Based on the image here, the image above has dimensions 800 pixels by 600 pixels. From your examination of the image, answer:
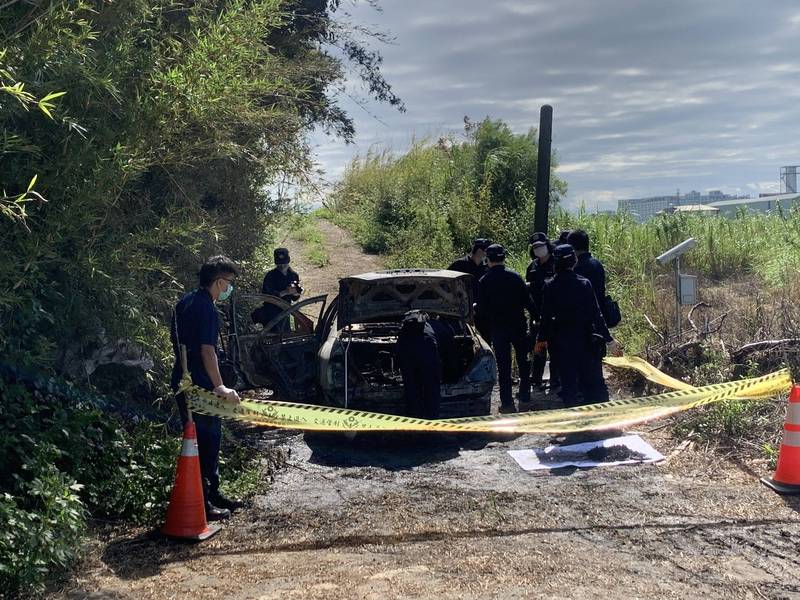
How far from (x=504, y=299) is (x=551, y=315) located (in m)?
0.86

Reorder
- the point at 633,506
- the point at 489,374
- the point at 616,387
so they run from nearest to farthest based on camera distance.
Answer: the point at 633,506 → the point at 489,374 → the point at 616,387

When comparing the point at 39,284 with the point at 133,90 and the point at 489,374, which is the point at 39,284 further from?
the point at 489,374

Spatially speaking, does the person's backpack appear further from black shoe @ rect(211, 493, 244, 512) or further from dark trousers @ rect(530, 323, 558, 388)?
black shoe @ rect(211, 493, 244, 512)

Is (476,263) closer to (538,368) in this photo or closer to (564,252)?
(538,368)

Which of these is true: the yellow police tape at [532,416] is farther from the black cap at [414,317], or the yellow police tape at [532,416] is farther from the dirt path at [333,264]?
the dirt path at [333,264]

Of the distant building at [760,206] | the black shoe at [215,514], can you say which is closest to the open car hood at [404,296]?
the black shoe at [215,514]

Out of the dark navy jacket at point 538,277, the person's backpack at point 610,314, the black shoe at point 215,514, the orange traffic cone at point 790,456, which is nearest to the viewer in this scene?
the black shoe at point 215,514

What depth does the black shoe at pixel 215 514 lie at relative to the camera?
5.71 meters

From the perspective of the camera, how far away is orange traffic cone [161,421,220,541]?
5.33m

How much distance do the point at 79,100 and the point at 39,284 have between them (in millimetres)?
1329

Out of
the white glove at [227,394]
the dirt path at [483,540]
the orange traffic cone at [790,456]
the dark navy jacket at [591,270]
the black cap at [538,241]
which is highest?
the black cap at [538,241]

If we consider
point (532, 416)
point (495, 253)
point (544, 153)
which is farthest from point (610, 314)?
point (544, 153)

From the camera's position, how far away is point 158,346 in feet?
23.8

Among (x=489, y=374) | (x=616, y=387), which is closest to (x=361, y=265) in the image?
(x=616, y=387)
